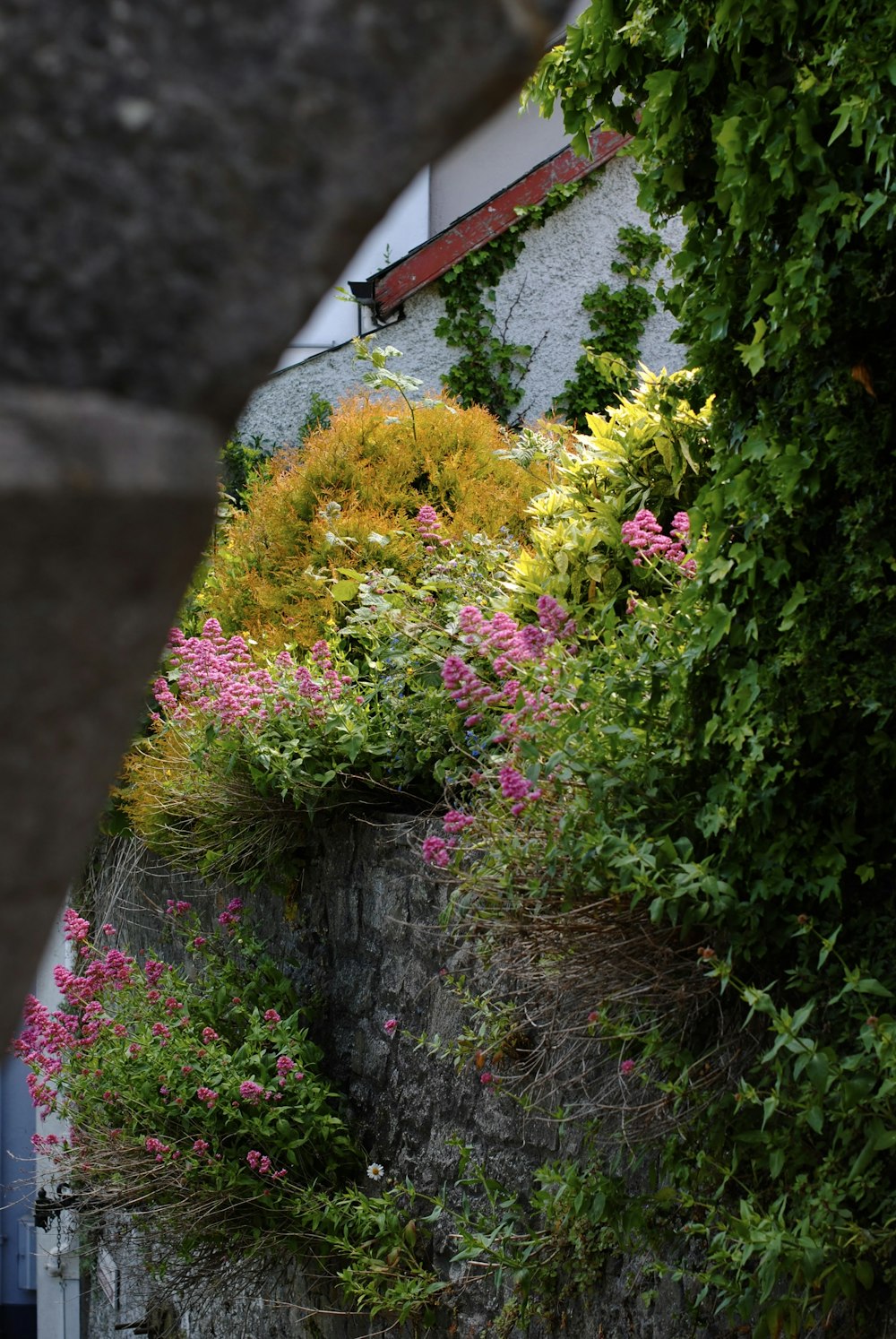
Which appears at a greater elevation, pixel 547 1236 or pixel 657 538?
pixel 657 538

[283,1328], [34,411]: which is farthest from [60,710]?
[283,1328]

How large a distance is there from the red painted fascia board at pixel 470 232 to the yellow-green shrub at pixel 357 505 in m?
2.32

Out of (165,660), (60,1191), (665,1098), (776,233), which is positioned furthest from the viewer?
(165,660)

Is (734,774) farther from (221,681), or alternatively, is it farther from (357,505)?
(357,505)

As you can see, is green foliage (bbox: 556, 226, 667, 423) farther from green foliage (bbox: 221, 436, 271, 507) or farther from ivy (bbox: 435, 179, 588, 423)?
green foliage (bbox: 221, 436, 271, 507)

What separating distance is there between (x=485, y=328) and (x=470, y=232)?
0.66 metres

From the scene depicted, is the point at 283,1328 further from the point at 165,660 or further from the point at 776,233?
the point at 776,233

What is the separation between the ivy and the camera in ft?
29.2

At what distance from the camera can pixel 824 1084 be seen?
7.53 ft

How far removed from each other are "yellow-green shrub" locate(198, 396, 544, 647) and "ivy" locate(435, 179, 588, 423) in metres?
2.14

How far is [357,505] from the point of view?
6.20m

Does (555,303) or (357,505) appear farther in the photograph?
(555,303)

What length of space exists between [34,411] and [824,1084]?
210cm

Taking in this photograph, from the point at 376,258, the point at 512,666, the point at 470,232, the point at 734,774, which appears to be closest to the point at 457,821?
the point at 512,666
